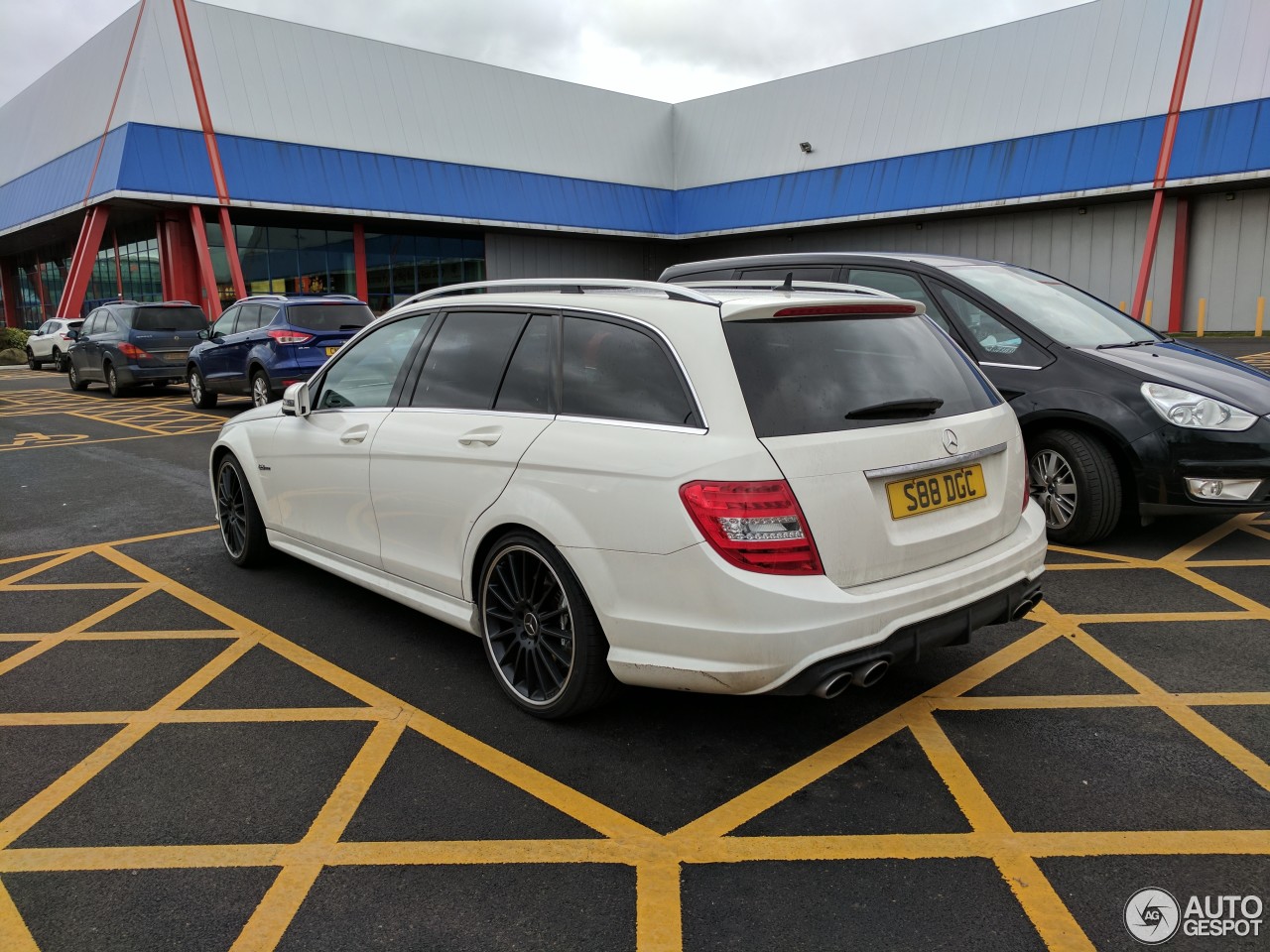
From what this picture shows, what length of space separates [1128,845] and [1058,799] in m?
0.28

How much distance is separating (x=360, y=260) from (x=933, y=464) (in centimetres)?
2667

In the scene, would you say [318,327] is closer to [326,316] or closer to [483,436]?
[326,316]

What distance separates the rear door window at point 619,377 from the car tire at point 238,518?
2.73 m

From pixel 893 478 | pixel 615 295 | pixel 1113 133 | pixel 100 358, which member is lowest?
pixel 100 358

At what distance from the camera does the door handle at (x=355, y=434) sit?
438 cm

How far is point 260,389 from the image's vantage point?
13.1 metres

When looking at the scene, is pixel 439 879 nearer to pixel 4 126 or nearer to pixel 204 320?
pixel 204 320

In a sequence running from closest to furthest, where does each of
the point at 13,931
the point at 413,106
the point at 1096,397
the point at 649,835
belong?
the point at 13,931, the point at 649,835, the point at 1096,397, the point at 413,106

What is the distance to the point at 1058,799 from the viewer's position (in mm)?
2977

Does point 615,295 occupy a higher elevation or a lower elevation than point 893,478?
higher

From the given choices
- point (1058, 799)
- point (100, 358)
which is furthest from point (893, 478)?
point (100, 358)

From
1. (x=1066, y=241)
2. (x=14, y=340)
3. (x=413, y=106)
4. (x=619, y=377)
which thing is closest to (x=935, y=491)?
(x=619, y=377)

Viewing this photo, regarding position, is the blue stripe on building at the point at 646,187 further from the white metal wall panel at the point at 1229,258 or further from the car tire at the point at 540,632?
the car tire at the point at 540,632

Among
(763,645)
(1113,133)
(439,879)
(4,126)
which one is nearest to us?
(439,879)
